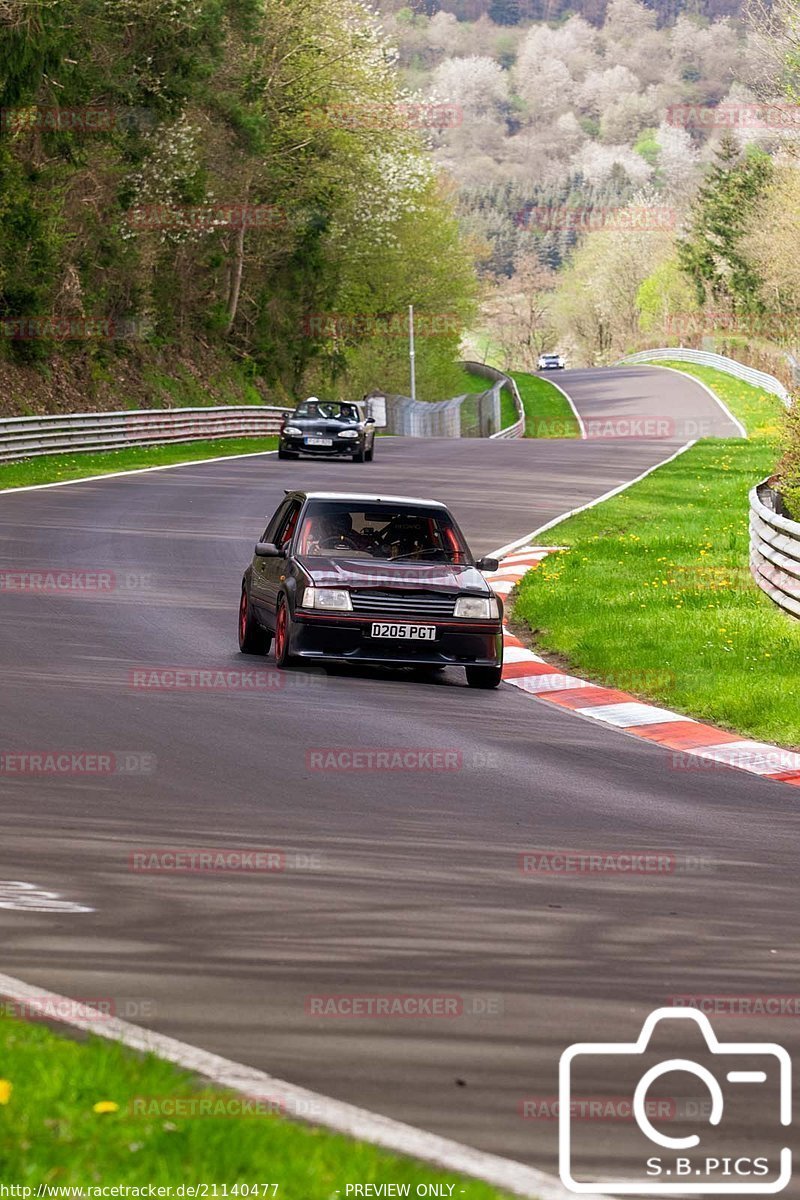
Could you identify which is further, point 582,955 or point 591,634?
point 591,634

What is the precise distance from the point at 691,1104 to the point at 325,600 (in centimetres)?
922

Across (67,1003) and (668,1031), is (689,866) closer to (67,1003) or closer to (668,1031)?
(668,1031)

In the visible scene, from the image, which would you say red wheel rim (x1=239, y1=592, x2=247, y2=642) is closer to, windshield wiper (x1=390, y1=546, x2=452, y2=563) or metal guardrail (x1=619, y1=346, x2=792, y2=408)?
windshield wiper (x1=390, y1=546, x2=452, y2=563)

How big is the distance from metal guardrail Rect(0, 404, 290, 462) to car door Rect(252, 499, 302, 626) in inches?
861

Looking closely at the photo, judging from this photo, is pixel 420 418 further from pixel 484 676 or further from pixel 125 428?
pixel 484 676

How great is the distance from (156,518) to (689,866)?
20.1m

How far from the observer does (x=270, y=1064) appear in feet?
15.4

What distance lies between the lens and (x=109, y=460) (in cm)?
3959

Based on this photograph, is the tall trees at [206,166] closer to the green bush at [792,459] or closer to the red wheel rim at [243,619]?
the green bush at [792,459]

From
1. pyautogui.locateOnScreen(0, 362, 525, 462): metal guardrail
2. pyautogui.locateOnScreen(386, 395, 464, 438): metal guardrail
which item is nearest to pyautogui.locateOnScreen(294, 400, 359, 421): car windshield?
pyautogui.locateOnScreen(0, 362, 525, 462): metal guardrail

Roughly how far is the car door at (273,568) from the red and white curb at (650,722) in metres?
2.09

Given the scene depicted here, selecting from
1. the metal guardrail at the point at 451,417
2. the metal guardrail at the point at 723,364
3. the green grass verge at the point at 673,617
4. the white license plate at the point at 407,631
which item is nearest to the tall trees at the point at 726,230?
the metal guardrail at the point at 723,364

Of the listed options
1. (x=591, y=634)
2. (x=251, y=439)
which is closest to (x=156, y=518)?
(x=591, y=634)

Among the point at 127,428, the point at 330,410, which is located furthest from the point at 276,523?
the point at 127,428
